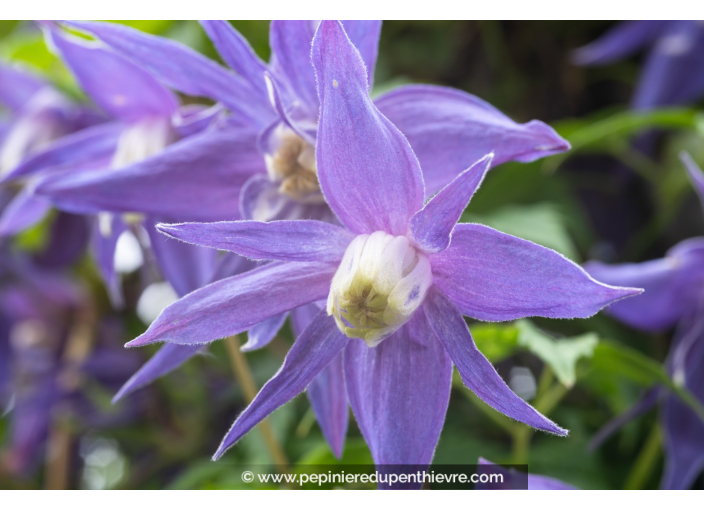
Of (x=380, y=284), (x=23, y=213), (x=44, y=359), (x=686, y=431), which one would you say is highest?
(x=380, y=284)

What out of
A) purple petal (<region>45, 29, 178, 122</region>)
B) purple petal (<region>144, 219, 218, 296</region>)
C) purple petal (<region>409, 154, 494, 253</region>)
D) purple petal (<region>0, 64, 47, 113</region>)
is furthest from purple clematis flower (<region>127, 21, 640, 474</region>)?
purple petal (<region>0, 64, 47, 113</region>)

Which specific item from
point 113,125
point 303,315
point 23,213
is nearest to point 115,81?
point 113,125

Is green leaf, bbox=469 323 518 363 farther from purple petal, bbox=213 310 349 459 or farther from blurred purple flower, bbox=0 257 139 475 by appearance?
blurred purple flower, bbox=0 257 139 475

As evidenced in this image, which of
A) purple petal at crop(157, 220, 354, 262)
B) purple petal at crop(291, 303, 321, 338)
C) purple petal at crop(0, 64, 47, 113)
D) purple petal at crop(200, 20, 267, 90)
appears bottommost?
purple petal at crop(0, 64, 47, 113)

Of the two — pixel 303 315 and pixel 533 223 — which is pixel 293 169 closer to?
pixel 303 315

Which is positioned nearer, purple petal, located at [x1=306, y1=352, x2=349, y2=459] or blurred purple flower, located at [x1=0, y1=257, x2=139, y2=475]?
purple petal, located at [x1=306, y1=352, x2=349, y2=459]

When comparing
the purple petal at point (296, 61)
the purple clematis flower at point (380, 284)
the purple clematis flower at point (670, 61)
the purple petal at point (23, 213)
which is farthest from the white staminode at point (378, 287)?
the purple clematis flower at point (670, 61)

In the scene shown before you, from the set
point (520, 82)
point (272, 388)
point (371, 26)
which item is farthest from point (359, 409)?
point (520, 82)
